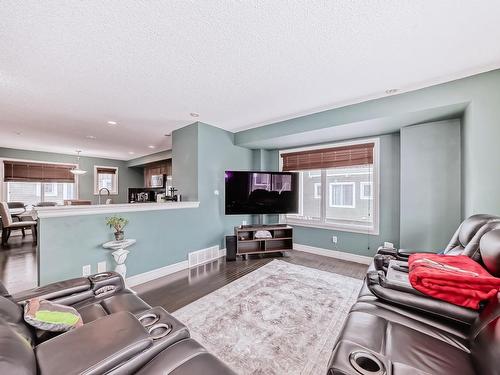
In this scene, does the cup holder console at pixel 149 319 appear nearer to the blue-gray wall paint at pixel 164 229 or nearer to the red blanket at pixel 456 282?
the red blanket at pixel 456 282

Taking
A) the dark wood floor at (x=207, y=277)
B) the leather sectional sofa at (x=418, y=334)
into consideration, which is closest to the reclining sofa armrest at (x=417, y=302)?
the leather sectional sofa at (x=418, y=334)

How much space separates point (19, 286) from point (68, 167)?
520 cm

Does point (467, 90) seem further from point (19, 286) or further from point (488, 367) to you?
point (19, 286)

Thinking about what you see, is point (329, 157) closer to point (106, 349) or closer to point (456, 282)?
point (456, 282)

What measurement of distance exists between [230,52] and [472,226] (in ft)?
8.51

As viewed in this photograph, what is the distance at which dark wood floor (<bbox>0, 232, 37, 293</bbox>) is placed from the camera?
9.22ft

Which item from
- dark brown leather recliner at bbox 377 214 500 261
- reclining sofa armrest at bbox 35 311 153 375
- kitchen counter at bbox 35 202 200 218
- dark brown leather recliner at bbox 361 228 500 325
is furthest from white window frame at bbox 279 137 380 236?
reclining sofa armrest at bbox 35 311 153 375

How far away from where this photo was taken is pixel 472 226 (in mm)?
1738

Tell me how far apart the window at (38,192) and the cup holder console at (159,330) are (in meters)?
7.72

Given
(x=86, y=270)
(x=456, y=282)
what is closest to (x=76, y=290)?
(x=86, y=270)

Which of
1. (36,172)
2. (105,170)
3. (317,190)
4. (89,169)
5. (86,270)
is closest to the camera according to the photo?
(86,270)

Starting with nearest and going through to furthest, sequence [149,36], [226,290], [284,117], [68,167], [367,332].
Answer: [367,332], [149,36], [226,290], [284,117], [68,167]

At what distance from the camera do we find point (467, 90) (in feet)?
7.04

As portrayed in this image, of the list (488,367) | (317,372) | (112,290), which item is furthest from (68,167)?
(488,367)
